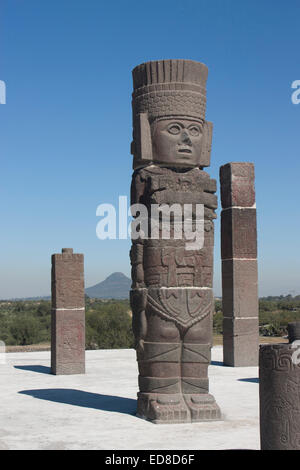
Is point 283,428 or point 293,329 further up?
point 293,329

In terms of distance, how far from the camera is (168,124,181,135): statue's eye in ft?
27.7

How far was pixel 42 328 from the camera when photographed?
85.4ft

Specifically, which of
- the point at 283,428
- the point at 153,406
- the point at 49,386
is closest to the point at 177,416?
the point at 153,406

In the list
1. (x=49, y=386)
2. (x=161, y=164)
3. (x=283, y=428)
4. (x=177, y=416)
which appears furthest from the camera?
(x=49, y=386)

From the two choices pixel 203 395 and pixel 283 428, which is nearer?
pixel 283 428

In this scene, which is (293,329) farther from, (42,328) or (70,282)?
(42,328)

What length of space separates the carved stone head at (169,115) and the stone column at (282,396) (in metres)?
3.87

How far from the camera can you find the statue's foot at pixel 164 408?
25.7ft

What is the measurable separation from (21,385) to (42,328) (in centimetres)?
1497

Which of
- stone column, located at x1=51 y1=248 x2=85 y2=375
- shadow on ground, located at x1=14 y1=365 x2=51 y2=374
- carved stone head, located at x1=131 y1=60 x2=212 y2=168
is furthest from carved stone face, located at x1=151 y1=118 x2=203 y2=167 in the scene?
shadow on ground, located at x1=14 y1=365 x2=51 y2=374

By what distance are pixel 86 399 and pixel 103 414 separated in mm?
1283

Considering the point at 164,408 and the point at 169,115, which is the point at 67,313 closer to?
the point at 164,408

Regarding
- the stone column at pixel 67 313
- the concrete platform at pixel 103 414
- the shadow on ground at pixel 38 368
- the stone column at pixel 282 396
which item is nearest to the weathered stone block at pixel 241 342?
the concrete platform at pixel 103 414

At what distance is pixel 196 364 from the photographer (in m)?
8.26
